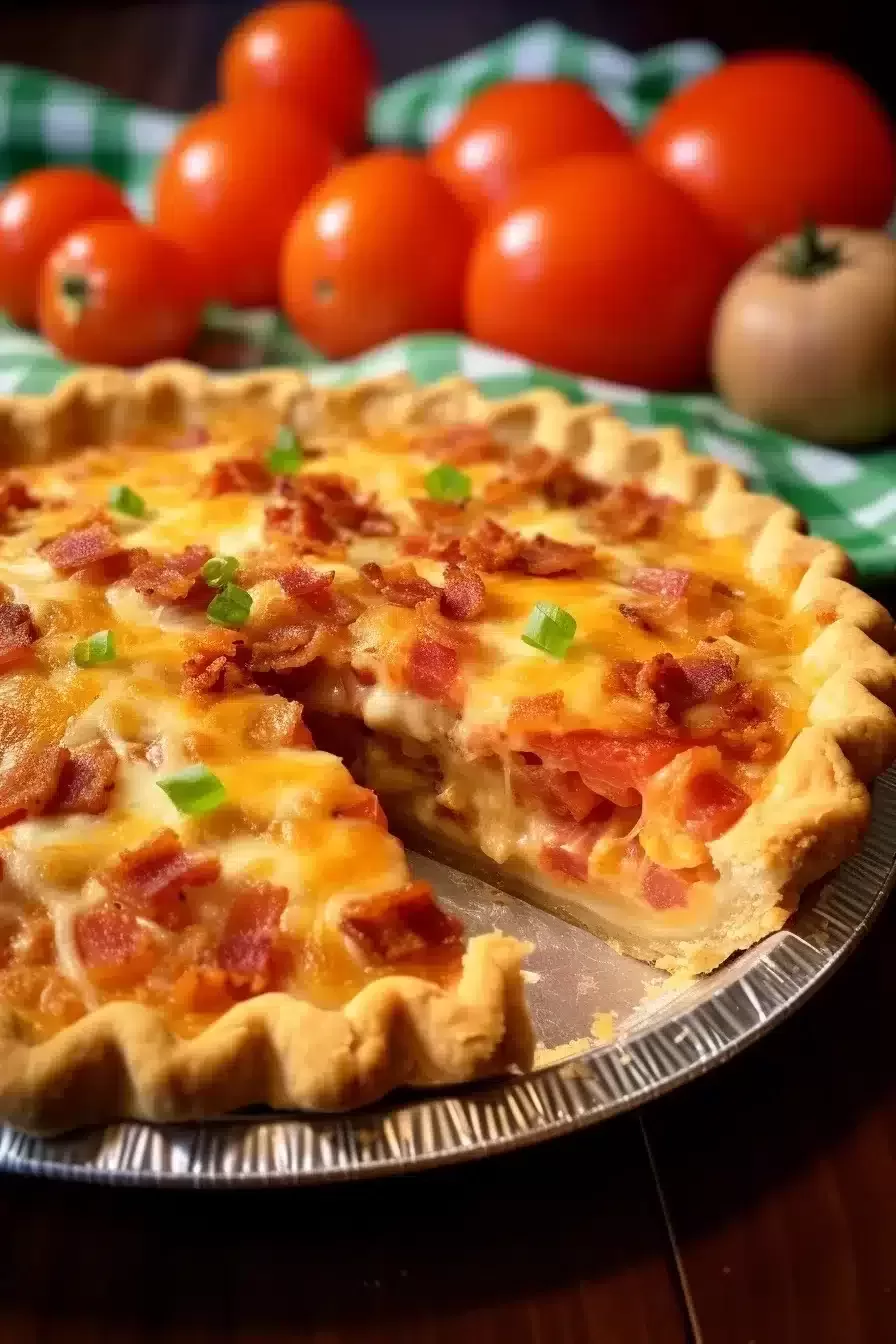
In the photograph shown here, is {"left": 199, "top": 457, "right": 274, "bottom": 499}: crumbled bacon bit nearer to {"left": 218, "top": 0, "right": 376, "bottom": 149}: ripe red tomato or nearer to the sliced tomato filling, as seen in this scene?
the sliced tomato filling

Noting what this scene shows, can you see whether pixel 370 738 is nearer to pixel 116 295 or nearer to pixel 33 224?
pixel 116 295

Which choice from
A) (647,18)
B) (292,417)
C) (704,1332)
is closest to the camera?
(704,1332)

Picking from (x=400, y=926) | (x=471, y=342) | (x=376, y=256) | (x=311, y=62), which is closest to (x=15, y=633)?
(x=400, y=926)

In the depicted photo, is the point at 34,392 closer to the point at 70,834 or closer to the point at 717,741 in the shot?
the point at 70,834

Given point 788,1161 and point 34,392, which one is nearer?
point 788,1161

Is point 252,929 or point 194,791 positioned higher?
point 194,791

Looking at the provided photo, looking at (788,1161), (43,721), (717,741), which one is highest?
(43,721)

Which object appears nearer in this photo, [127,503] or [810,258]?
[127,503]

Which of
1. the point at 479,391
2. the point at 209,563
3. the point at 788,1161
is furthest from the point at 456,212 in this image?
the point at 788,1161
